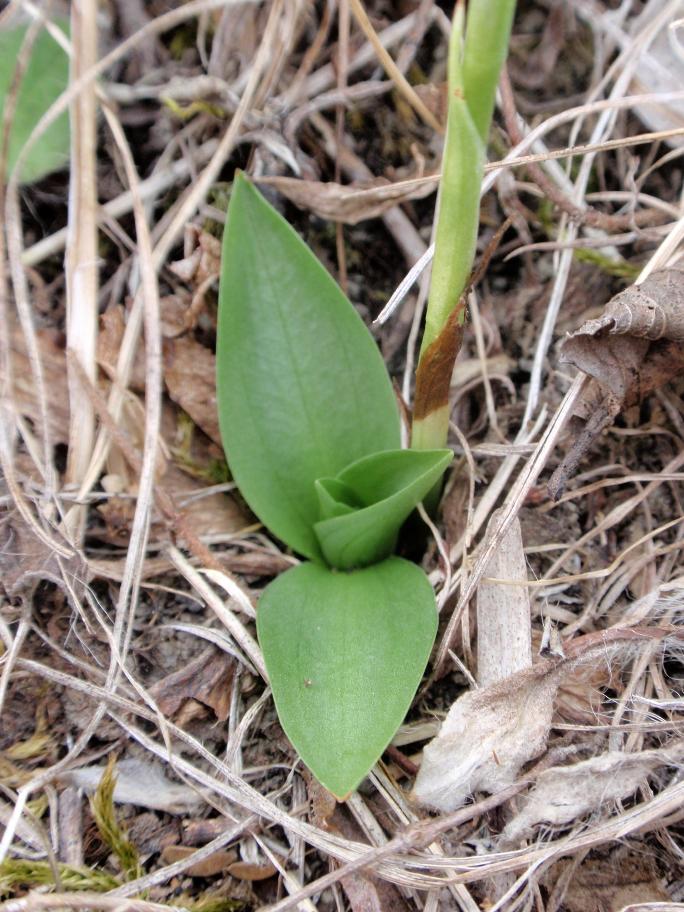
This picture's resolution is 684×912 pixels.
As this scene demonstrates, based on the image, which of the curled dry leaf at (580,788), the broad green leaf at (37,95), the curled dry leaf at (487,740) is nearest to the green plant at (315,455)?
the curled dry leaf at (487,740)

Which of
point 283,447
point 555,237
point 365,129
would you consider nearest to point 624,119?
point 555,237

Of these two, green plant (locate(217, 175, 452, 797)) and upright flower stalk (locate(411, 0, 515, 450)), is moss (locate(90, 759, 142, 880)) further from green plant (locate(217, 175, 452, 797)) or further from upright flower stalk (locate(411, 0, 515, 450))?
upright flower stalk (locate(411, 0, 515, 450))

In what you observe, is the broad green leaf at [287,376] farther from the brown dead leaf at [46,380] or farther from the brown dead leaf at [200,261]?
the brown dead leaf at [46,380]

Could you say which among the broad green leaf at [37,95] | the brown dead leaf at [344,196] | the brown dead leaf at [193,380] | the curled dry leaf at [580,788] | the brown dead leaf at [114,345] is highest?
the broad green leaf at [37,95]

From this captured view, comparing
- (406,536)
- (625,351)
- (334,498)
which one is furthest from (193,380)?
Result: (625,351)

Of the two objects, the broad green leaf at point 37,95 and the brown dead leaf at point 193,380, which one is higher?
the broad green leaf at point 37,95

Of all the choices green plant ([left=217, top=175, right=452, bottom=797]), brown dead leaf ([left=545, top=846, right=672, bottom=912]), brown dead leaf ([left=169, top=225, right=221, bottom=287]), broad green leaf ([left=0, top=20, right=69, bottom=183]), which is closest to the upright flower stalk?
green plant ([left=217, top=175, right=452, bottom=797])
